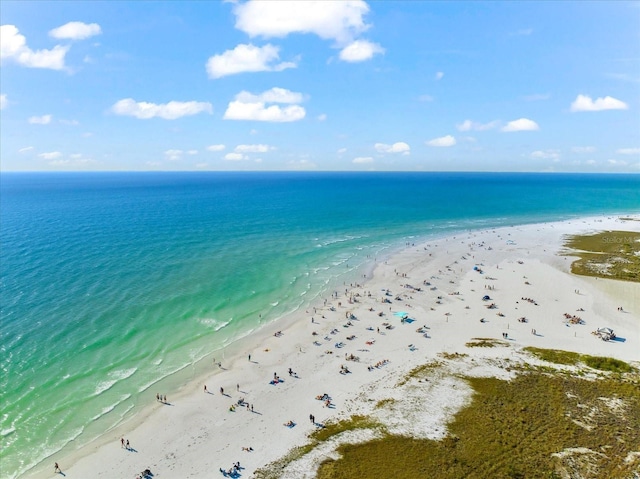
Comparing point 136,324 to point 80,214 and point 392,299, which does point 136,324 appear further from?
point 80,214

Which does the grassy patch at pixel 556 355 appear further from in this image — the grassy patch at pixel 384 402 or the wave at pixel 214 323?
the wave at pixel 214 323

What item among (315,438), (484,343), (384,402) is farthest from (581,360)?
(315,438)

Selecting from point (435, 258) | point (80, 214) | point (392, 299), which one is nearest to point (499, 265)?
point (435, 258)

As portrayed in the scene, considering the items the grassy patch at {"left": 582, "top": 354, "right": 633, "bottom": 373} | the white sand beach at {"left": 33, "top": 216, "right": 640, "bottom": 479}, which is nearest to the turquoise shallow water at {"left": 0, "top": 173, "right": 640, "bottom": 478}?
the white sand beach at {"left": 33, "top": 216, "right": 640, "bottom": 479}

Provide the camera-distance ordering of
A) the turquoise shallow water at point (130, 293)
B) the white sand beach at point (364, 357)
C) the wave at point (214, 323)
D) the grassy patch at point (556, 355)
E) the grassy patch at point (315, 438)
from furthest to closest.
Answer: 1. the wave at point (214, 323)
2. the grassy patch at point (556, 355)
3. the turquoise shallow water at point (130, 293)
4. the white sand beach at point (364, 357)
5. the grassy patch at point (315, 438)

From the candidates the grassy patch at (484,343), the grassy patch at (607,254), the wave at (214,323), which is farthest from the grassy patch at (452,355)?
the grassy patch at (607,254)
